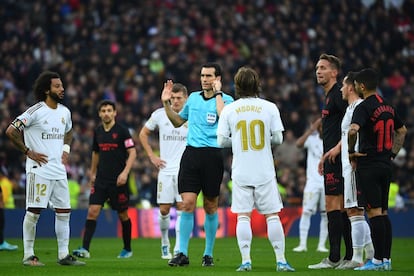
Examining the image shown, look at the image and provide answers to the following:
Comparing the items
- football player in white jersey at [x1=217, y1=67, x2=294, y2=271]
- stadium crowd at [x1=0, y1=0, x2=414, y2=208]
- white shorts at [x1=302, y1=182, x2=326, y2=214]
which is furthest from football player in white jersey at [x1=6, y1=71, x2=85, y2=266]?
stadium crowd at [x1=0, y1=0, x2=414, y2=208]

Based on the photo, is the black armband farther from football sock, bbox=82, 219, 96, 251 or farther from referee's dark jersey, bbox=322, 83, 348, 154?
referee's dark jersey, bbox=322, 83, 348, 154

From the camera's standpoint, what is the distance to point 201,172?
13.5 metres

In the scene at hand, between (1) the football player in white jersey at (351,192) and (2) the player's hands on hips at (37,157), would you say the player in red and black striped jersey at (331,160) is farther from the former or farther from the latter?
(2) the player's hands on hips at (37,157)

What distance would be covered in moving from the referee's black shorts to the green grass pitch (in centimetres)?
110

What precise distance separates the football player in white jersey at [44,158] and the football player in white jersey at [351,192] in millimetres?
3949

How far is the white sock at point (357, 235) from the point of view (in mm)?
13195

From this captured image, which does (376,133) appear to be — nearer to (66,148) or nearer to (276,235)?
(276,235)

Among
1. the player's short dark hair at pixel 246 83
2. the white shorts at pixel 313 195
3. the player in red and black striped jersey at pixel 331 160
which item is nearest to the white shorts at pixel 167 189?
the player in red and black striped jersey at pixel 331 160

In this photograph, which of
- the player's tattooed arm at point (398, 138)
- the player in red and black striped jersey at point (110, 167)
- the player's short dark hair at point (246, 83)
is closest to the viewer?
the player's short dark hair at point (246, 83)

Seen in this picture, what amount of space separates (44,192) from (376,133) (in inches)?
186

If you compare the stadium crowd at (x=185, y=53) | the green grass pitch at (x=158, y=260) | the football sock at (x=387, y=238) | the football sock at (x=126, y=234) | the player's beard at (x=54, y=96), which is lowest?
the green grass pitch at (x=158, y=260)

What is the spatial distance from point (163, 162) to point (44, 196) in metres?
3.51

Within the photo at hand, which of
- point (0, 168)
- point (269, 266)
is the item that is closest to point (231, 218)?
point (0, 168)

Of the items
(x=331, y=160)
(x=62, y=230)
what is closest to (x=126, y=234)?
(x=62, y=230)
